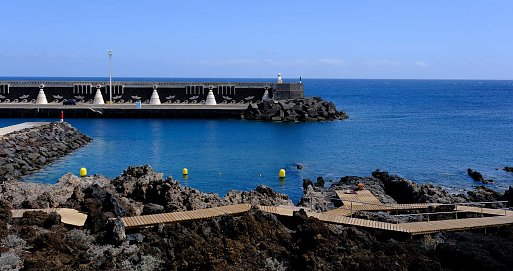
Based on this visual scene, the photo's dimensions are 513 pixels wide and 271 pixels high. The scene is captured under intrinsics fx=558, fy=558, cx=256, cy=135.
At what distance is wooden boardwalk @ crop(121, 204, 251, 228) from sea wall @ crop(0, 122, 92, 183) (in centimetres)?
1450

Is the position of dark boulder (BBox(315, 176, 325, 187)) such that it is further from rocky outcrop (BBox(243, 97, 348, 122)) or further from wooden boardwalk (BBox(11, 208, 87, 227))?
rocky outcrop (BBox(243, 97, 348, 122))

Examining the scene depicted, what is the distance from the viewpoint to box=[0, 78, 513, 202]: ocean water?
3231 centimetres

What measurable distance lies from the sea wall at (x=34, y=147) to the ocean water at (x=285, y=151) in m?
0.97

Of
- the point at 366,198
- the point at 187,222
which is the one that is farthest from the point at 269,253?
the point at 366,198

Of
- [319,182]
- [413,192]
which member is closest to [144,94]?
[319,182]

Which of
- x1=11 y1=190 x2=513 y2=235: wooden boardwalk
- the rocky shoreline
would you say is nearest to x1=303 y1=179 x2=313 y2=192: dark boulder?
x1=11 y1=190 x2=513 y2=235: wooden boardwalk

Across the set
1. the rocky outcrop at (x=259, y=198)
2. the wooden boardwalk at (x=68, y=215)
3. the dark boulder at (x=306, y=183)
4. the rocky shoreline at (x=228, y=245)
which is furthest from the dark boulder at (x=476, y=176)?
the wooden boardwalk at (x=68, y=215)

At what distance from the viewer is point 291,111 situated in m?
66.9

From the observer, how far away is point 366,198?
2308cm

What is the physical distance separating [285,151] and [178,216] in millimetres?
24678

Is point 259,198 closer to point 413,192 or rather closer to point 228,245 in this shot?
point 413,192

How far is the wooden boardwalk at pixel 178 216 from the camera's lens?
1684 cm

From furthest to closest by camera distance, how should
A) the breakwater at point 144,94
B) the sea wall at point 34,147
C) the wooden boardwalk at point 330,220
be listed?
the breakwater at point 144,94, the sea wall at point 34,147, the wooden boardwalk at point 330,220

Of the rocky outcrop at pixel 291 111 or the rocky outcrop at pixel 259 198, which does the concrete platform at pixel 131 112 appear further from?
the rocky outcrop at pixel 259 198
